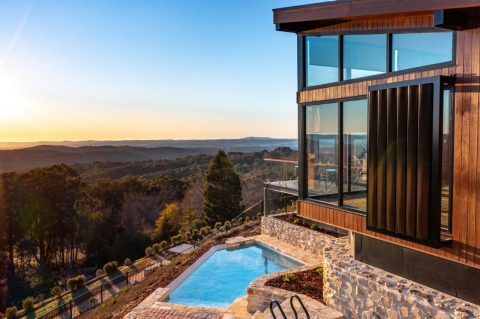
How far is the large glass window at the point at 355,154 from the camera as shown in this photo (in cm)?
610

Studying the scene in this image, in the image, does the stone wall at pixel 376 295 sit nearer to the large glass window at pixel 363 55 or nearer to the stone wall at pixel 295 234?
the large glass window at pixel 363 55

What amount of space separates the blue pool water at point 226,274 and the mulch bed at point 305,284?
4.77ft

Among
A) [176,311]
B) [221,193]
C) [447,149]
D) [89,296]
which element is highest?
[447,149]

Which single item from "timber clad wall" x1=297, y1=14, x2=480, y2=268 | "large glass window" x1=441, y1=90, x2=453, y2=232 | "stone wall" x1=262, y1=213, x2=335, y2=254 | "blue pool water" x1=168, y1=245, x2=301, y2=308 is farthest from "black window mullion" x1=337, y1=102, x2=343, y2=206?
"stone wall" x1=262, y1=213, x2=335, y2=254

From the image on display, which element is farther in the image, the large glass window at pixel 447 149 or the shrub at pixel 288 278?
the shrub at pixel 288 278

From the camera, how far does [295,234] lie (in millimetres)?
13023

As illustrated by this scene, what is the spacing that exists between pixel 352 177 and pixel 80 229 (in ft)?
70.5

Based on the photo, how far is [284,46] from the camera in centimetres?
1475

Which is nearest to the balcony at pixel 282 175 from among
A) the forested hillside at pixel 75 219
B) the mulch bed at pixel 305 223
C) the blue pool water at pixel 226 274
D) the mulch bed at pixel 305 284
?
the mulch bed at pixel 305 223

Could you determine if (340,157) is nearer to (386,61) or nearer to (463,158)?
(386,61)

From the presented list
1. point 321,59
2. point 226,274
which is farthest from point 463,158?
point 226,274

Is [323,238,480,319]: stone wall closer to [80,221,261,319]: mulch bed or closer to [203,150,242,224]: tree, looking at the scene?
[80,221,261,319]: mulch bed

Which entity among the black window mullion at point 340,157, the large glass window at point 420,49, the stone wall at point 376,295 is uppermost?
the large glass window at point 420,49

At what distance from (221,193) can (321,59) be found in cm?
1949
